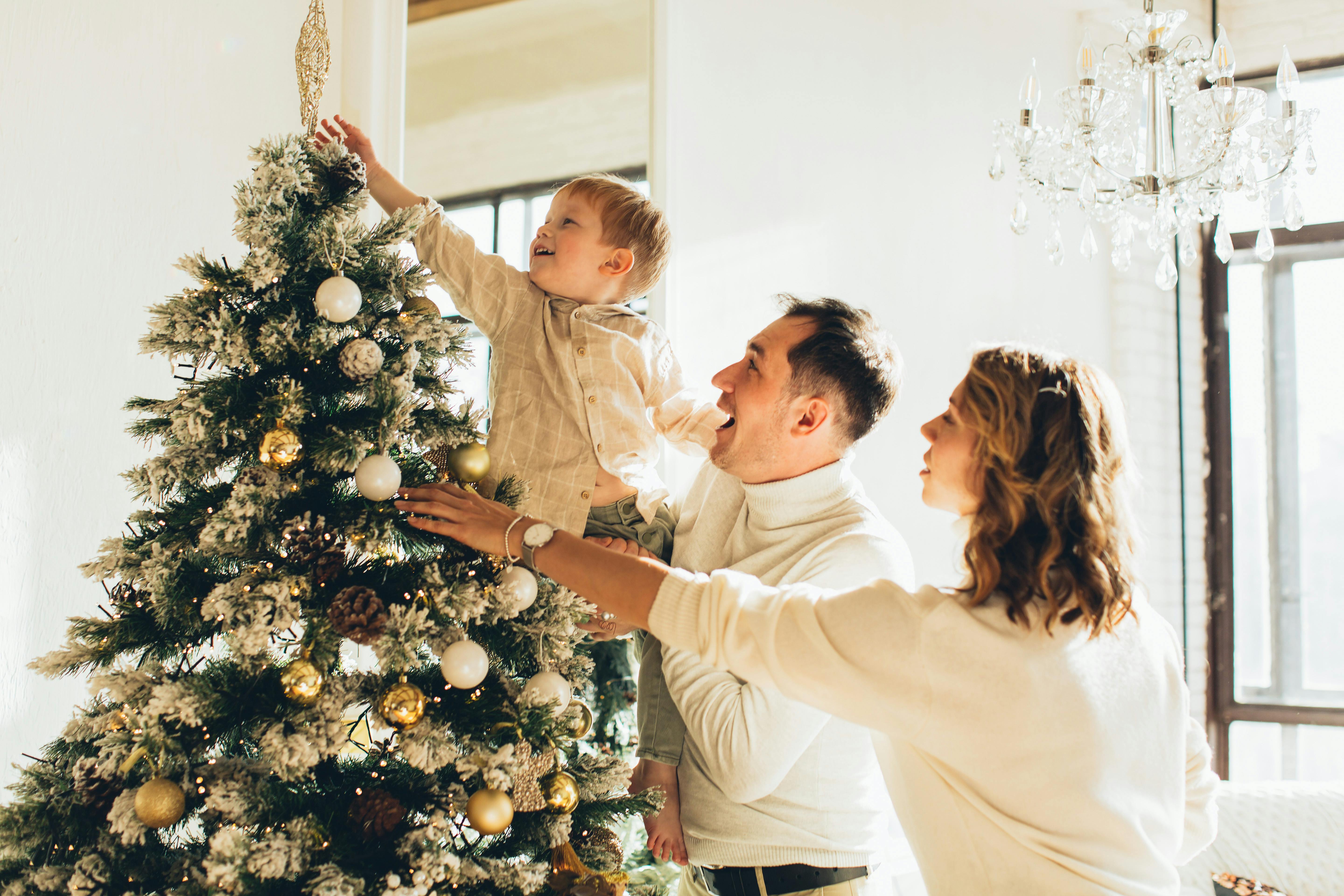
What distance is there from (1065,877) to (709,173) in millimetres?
2224

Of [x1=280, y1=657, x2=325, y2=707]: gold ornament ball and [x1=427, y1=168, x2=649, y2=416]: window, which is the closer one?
[x1=280, y1=657, x2=325, y2=707]: gold ornament ball

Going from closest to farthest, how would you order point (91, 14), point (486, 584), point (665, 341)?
point (486, 584)
point (91, 14)
point (665, 341)

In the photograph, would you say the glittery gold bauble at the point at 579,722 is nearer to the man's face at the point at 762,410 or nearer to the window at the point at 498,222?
the man's face at the point at 762,410

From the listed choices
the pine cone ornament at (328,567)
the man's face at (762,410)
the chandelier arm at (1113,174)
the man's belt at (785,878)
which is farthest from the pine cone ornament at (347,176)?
the chandelier arm at (1113,174)

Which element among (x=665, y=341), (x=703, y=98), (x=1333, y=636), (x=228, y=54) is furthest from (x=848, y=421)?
(x=1333, y=636)

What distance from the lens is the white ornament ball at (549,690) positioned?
1117mm

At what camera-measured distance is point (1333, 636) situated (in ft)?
12.4

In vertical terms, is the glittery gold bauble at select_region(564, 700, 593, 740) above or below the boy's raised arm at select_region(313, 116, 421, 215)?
below

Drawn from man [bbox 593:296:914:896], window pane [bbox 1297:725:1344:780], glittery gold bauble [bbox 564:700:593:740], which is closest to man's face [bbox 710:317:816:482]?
man [bbox 593:296:914:896]

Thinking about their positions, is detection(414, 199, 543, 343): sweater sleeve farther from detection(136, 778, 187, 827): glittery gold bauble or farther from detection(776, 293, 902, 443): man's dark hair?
detection(136, 778, 187, 827): glittery gold bauble

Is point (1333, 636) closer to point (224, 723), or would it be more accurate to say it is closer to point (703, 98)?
point (703, 98)

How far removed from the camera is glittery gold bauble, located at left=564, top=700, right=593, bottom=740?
3.75 feet

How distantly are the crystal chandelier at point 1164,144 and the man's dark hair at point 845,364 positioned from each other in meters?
1.29

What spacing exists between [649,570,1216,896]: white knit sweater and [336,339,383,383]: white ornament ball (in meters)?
0.44
